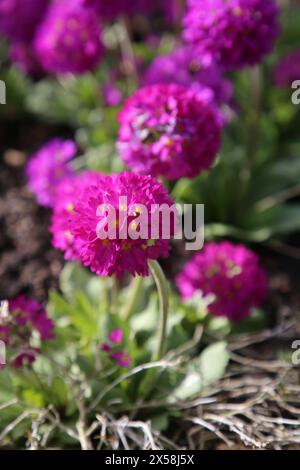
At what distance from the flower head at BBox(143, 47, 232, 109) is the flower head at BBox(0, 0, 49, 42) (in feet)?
2.35

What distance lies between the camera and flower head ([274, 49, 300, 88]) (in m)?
2.73

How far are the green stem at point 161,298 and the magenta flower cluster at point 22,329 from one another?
0.31m

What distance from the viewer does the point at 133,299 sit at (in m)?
1.95

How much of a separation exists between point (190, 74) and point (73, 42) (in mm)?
447

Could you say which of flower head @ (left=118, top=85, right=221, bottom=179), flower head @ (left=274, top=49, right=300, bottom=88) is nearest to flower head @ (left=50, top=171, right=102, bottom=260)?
flower head @ (left=118, top=85, right=221, bottom=179)

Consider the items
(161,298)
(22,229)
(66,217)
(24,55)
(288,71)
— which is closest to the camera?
(161,298)

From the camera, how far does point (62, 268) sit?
2426 mm

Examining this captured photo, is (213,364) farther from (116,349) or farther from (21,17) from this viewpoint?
(21,17)

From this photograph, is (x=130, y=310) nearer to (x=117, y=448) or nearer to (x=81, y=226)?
(x=117, y=448)

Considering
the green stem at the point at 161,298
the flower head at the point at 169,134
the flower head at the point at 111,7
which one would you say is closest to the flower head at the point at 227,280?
the green stem at the point at 161,298

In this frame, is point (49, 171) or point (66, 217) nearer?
point (66, 217)

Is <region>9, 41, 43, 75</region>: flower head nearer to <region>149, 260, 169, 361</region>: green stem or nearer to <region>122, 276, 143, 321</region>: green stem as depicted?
<region>122, 276, 143, 321</region>: green stem

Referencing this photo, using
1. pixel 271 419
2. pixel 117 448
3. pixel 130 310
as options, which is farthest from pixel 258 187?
pixel 117 448

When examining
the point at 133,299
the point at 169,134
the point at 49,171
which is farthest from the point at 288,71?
the point at 133,299
